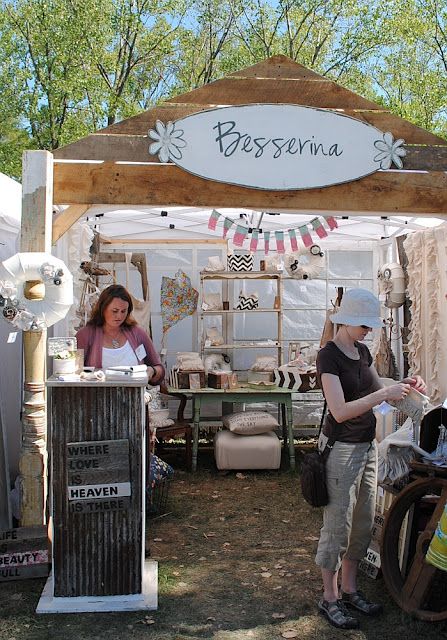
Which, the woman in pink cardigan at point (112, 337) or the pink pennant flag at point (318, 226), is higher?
the pink pennant flag at point (318, 226)

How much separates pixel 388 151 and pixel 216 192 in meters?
1.10

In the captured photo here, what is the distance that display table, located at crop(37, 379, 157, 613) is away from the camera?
10.3ft

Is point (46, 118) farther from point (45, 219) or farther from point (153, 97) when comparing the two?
point (45, 219)

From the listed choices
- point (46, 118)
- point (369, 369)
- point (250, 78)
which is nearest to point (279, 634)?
point (369, 369)

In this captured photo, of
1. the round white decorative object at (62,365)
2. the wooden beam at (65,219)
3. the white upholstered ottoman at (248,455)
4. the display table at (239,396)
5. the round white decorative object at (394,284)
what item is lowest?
the white upholstered ottoman at (248,455)

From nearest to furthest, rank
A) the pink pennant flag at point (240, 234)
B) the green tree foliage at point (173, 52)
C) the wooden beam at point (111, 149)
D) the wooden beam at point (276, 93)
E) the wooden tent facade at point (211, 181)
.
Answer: the wooden tent facade at point (211, 181)
the wooden beam at point (111, 149)
the wooden beam at point (276, 93)
the pink pennant flag at point (240, 234)
the green tree foliage at point (173, 52)

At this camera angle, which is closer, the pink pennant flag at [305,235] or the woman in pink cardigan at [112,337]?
the woman in pink cardigan at [112,337]

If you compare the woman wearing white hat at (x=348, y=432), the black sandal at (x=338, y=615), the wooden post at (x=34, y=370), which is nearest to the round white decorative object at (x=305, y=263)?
the wooden post at (x=34, y=370)

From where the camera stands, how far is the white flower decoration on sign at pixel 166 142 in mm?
3928

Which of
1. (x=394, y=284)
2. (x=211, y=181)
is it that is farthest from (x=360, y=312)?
(x=394, y=284)

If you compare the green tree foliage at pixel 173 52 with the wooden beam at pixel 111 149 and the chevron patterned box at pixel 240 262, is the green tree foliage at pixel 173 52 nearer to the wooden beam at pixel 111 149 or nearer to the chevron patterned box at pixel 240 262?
the chevron patterned box at pixel 240 262

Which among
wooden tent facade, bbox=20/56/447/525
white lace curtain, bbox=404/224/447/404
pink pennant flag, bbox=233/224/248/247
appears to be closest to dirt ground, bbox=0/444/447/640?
white lace curtain, bbox=404/224/447/404

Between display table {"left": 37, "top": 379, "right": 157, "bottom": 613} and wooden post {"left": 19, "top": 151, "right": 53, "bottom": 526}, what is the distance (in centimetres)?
43

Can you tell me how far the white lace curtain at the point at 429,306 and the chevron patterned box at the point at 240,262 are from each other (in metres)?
1.59
